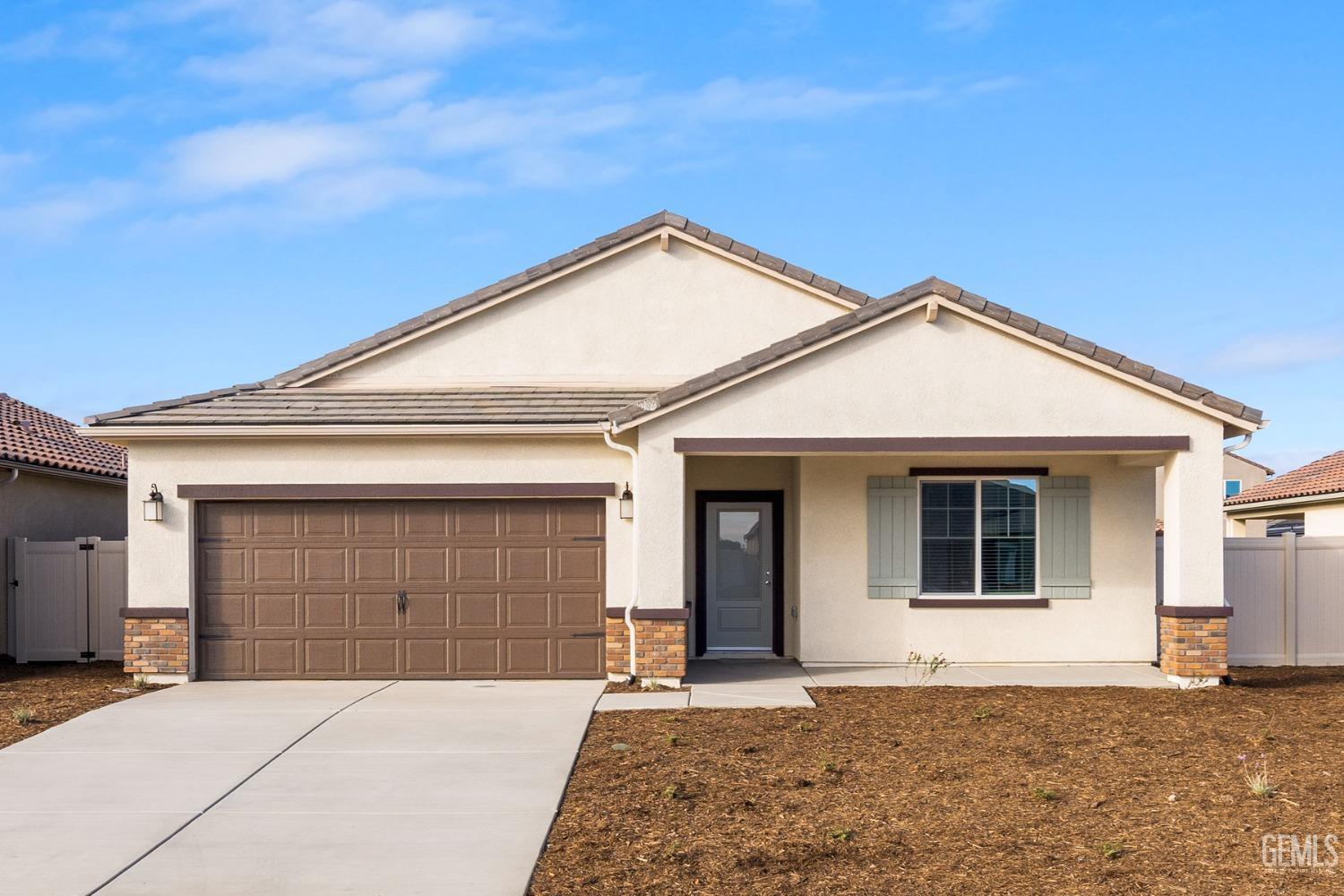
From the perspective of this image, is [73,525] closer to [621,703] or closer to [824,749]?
[621,703]

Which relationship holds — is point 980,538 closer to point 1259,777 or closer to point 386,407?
point 1259,777

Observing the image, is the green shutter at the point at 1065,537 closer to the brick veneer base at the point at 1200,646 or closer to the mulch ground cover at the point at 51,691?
the brick veneer base at the point at 1200,646

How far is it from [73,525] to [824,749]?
14.0 metres

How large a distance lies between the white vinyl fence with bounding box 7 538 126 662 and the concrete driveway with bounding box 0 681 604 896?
147 inches

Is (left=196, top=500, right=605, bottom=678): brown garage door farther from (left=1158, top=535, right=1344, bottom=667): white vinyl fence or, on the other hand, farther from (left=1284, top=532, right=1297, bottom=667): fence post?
(left=1284, top=532, right=1297, bottom=667): fence post

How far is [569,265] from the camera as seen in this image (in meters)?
16.0

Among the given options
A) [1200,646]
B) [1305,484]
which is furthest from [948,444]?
[1305,484]

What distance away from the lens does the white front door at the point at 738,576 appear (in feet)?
50.5

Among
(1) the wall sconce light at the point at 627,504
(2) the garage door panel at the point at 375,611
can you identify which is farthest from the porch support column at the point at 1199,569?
(2) the garage door panel at the point at 375,611

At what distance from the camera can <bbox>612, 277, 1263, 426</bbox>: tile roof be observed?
12680 mm

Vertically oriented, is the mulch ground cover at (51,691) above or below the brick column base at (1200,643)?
below

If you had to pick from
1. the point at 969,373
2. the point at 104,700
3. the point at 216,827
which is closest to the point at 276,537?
the point at 104,700

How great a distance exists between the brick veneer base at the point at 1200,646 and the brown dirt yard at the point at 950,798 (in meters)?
0.86

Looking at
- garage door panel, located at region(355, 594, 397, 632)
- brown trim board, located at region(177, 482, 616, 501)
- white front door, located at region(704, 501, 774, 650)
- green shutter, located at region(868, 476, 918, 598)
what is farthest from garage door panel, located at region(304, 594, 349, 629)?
green shutter, located at region(868, 476, 918, 598)
